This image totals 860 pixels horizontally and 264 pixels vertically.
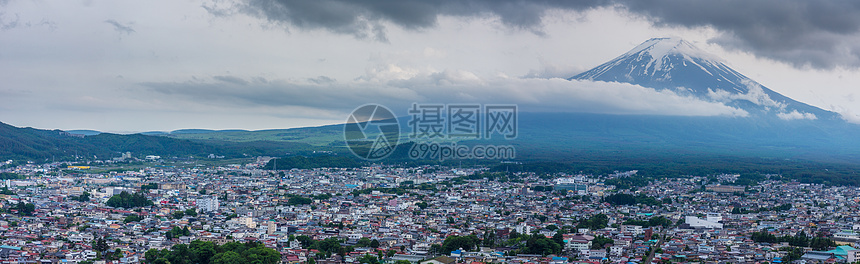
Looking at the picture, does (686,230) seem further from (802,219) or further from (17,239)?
(17,239)

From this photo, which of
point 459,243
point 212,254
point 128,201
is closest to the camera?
point 212,254

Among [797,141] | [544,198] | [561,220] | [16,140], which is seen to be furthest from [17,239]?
[797,141]

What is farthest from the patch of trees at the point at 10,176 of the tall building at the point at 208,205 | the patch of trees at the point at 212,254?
the patch of trees at the point at 212,254

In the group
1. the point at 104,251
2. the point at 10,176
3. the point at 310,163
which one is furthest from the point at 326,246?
the point at 310,163

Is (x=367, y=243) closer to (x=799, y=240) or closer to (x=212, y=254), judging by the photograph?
(x=212, y=254)

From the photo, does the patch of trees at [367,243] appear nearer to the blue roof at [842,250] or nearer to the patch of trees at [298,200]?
the patch of trees at [298,200]

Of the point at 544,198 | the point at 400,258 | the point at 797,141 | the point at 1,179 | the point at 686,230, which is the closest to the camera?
the point at 400,258

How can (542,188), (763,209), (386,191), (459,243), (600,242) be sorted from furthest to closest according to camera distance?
(542,188) → (386,191) → (763,209) → (600,242) → (459,243)
